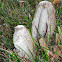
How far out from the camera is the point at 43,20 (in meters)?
1.46

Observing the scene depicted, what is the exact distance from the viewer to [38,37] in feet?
4.73

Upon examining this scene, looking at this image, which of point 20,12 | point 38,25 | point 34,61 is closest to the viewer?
point 34,61

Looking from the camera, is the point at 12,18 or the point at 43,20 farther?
the point at 12,18

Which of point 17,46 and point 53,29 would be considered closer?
point 17,46

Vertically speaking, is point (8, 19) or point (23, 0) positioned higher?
point (23, 0)

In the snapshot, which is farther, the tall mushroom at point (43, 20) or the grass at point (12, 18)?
the grass at point (12, 18)

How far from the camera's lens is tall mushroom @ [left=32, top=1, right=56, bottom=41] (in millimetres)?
1416

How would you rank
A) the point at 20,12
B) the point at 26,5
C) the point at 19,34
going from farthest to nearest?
the point at 26,5
the point at 20,12
the point at 19,34

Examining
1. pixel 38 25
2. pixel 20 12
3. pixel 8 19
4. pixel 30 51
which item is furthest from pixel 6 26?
pixel 30 51

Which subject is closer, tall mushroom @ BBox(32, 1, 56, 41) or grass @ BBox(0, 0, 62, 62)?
tall mushroom @ BBox(32, 1, 56, 41)

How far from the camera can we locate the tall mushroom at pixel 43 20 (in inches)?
55.7

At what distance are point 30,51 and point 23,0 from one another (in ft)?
3.96

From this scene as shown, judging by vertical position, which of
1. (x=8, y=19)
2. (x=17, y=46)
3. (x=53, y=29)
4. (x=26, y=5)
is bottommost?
(x=17, y=46)

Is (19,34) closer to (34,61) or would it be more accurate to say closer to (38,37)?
(38,37)
